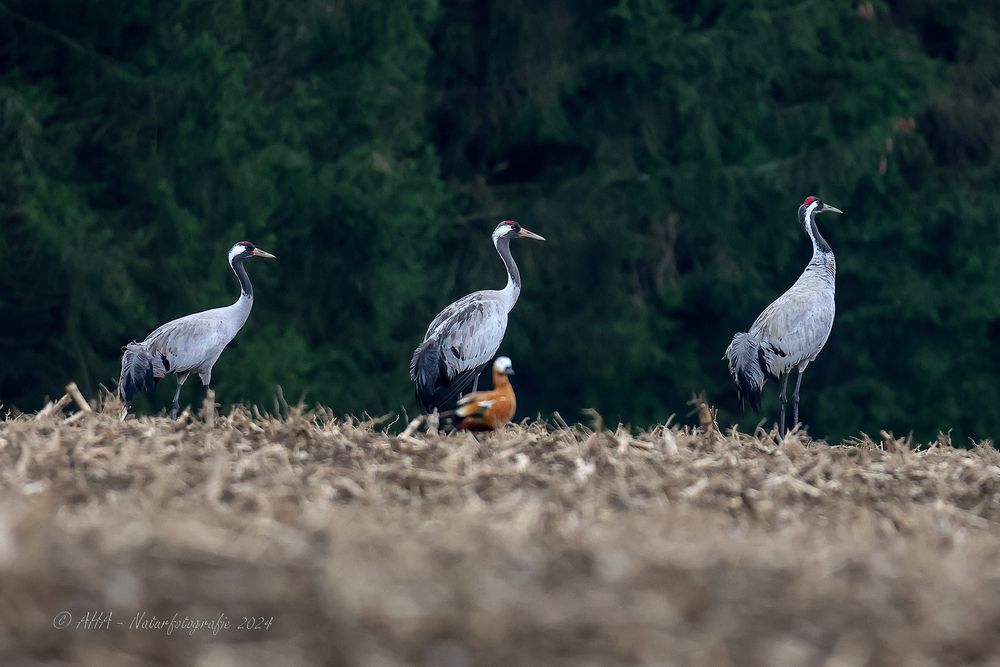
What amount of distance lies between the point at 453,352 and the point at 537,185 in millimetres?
8577

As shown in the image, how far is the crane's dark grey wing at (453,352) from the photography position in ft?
35.4

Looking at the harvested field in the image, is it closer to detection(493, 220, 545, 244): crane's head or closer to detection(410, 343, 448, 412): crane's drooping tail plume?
detection(410, 343, 448, 412): crane's drooping tail plume

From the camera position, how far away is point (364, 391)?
17.4 meters

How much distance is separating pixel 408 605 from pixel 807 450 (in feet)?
11.6

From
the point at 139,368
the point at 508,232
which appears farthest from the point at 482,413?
the point at 508,232

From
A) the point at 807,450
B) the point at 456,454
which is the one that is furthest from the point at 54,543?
the point at 807,450

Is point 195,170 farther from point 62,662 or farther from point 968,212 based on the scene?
point 62,662

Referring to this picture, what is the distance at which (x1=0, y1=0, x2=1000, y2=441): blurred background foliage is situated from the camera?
53.7ft

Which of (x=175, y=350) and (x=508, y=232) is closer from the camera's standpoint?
(x=175, y=350)

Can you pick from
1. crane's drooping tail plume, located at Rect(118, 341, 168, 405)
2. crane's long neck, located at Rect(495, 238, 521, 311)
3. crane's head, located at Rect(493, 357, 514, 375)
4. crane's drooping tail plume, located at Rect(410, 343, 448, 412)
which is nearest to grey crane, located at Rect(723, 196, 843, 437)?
crane's long neck, located at Rect(495, 238, 521, 311)

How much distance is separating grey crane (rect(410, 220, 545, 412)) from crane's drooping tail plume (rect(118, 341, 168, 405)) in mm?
→ 1537

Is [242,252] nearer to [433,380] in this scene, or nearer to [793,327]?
[433,380]

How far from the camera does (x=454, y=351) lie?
10.8 meters

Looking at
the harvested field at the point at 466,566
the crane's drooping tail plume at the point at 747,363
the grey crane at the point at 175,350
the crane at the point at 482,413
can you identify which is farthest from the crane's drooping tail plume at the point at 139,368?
the harvested field at the point at 466,566
